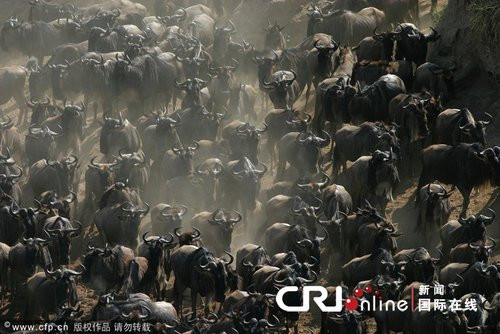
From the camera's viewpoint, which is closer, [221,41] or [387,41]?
[387,41]

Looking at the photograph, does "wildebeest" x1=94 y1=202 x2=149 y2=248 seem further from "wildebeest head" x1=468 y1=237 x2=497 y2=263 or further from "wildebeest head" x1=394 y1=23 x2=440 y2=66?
"wildebeest head" x1=394 y1=23 x2=440 y2=66

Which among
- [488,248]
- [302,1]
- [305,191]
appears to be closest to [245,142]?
[305,191]

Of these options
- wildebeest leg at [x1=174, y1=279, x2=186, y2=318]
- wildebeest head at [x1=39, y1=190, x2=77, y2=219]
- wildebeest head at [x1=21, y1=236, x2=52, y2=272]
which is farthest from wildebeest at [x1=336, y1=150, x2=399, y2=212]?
wildebeest head at [x1=21, y1=236, x2=52, y2=272]

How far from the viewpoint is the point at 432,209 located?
1159 inches

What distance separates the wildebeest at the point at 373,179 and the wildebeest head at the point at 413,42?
6.10 m

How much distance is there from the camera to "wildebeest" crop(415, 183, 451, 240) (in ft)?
96.4

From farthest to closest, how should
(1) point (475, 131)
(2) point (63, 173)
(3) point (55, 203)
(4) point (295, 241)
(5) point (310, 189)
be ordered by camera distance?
(2) point (63, 173) → (1) point (475, 131) → (3) point (55, 203) → (5) point (310, 189) → (4) point (295, 241)

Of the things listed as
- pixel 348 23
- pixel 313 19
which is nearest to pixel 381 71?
pixel 348 23

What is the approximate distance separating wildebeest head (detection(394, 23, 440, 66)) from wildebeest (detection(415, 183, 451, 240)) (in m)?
7.64

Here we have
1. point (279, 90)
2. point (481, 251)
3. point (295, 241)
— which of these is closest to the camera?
point (481, 251)

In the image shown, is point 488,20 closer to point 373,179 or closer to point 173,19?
point 373,179

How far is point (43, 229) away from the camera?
30.0 m

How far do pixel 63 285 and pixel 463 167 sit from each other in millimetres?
10165

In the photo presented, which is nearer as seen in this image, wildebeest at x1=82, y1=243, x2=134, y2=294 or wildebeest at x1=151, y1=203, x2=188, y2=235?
wildebeest at x1=82, y1=243, x2=134, y2=294
